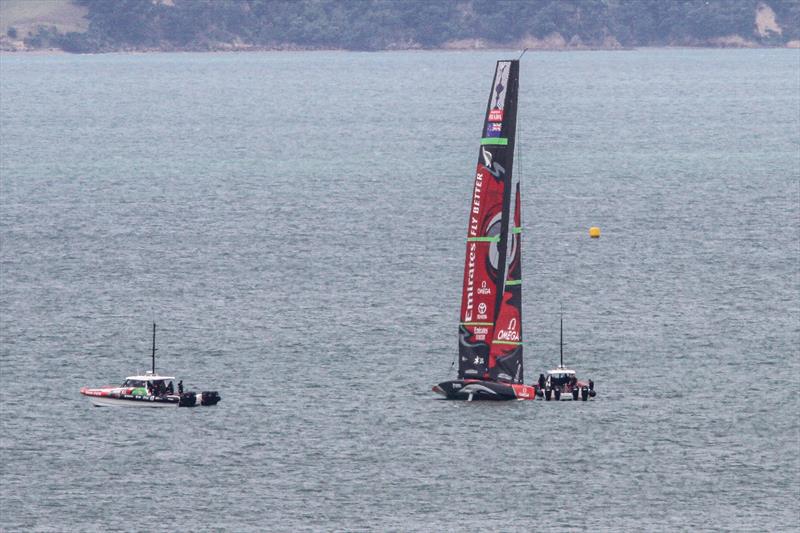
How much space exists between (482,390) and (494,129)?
53.6ft

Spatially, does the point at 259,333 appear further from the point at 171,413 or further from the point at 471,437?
the point at 471,437

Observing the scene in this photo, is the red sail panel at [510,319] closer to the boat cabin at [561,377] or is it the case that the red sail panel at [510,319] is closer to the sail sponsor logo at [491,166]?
the sail sponsor logo at [491,166]

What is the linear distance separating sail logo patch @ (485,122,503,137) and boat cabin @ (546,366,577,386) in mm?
17102

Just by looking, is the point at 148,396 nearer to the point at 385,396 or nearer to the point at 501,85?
the point at 385,396

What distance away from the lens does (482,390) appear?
111250mm

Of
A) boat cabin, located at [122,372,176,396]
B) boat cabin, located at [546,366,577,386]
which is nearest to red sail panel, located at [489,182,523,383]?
boat cabin, located at [546,366,577,386]

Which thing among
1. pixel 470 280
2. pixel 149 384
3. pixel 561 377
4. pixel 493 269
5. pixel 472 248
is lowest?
pixel 149 384

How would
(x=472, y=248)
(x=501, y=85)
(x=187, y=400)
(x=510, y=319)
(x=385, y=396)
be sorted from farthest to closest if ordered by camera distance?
(x=385, y=396)
(x=187, y=400)
(x=510, y=319)
(x=472, y=248)
(x=501, y=85)

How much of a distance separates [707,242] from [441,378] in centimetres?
7135

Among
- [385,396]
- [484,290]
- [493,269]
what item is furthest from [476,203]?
[385,396]

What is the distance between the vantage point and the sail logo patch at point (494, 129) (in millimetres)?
107188

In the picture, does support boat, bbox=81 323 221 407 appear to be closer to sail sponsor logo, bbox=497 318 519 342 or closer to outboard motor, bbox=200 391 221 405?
outboard motor, bbox=200 391 221 405

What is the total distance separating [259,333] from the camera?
138 m

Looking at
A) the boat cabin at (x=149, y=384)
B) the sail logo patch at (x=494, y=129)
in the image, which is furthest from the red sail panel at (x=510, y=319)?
the boat cabin at (x=149, y=384)
